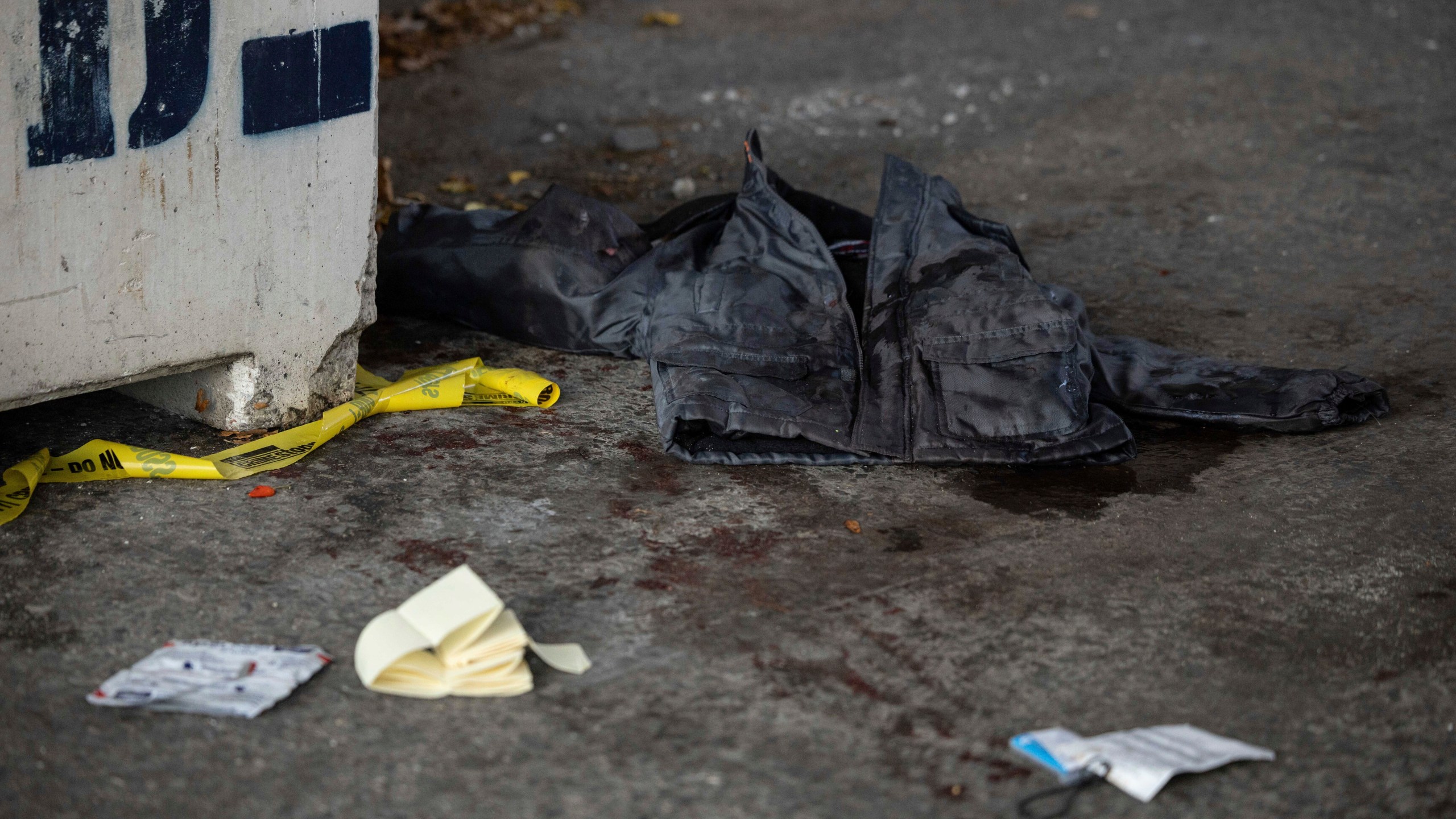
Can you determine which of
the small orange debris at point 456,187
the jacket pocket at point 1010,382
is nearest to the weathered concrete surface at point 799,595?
the jacket pocket at point 1010,382

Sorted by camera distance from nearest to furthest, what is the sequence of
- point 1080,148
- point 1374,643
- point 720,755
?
1. point 720,755
2. point 1374,643
3. point 1080,148

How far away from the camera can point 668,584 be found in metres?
2.34

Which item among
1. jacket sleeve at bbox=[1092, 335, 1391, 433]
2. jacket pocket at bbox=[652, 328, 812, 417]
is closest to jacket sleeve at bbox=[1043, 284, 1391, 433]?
jacket sleeve at bbox=[1092, 335, 1391, 433]

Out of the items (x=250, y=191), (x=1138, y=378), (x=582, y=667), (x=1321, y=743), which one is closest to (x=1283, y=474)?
(x=1138, y=378)

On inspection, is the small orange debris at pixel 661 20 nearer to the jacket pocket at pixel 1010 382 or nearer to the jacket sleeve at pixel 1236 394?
the jacket sleeve at pixel 1236 394

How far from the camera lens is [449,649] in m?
2.03

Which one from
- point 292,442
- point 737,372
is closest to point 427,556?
point 292,442

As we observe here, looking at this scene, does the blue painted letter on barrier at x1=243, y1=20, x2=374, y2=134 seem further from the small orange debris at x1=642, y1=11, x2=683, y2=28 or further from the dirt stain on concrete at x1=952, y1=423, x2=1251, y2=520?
the small orange debris at x1=642, y1=11, x2=683, y2=28

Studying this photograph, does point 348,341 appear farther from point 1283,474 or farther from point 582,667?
point 1283,474

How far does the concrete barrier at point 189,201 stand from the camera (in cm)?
235

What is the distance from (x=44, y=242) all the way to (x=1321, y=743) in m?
2.47

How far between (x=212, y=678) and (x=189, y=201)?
1.07 m

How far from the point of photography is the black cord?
179 centimetres

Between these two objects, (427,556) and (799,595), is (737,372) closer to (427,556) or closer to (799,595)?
(799,595)
